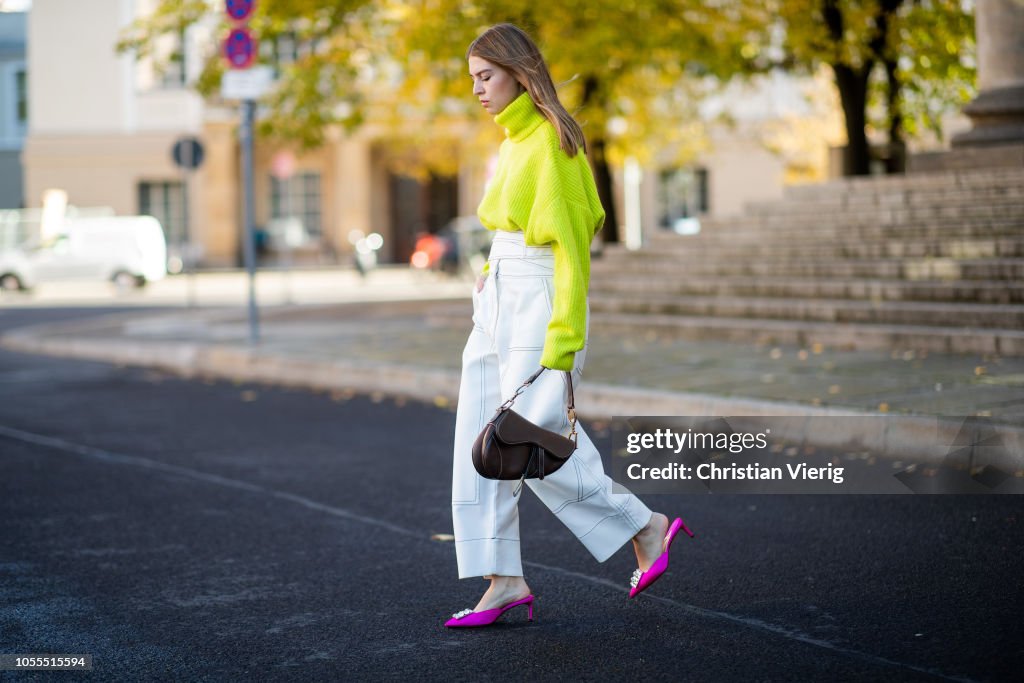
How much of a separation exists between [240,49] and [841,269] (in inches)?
238

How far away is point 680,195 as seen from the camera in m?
45.7

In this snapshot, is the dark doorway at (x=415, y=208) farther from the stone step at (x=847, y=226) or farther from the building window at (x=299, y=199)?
the stone step at (x=847, y=226)

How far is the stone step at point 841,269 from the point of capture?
11961mm

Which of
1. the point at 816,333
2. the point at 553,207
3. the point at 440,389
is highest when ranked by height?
the point at 553,207

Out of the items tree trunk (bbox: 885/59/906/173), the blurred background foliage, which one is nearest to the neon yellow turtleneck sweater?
the blurred background foliage

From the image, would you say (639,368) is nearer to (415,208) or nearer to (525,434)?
(525,434)

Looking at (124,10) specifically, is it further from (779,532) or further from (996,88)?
(779,532)

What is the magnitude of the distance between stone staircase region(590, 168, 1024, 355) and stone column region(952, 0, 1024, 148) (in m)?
0.63

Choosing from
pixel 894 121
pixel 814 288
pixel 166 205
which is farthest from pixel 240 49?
pixel 166 205

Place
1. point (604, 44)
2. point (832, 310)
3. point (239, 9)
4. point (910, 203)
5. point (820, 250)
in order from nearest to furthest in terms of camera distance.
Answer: point (832, 310)
point (239, 9)
point (820, 250)
point (910, 203)
point (604, 44)

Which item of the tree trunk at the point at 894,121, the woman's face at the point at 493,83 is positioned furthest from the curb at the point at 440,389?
the tree trunk at the point at 894,121

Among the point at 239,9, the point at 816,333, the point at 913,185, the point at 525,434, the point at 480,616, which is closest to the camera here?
the point at 525,434

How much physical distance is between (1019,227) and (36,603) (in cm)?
992

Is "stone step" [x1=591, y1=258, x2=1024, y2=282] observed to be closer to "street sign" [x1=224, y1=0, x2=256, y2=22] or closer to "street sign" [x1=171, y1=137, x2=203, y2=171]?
"street sign" [x1=224, y1=0, x2=256, y2=22]
